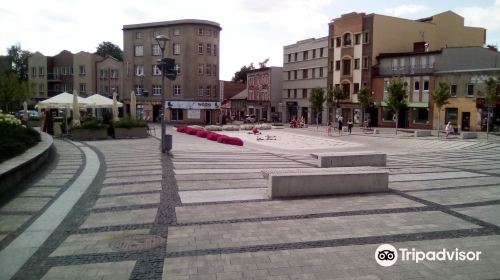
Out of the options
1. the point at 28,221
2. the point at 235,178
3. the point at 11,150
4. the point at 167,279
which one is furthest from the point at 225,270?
the point at 11,150

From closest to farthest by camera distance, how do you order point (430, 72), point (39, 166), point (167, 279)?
point (167, 279) < point (39, 166) < point (430, 72)

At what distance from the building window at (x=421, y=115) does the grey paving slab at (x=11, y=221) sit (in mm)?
47408

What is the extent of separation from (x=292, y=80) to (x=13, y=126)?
60517 mm

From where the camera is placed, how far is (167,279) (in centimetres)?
535

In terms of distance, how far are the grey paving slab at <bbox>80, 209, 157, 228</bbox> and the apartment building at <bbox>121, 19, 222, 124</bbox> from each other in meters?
54.6

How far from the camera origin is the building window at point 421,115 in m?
48.6

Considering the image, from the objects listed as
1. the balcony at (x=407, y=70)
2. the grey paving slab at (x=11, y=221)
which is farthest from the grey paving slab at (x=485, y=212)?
the balcony at (x=407, y=70)

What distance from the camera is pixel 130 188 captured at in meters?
10.9

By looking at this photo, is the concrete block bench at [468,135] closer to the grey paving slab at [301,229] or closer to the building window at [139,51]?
the grey paving slab at [301,229]

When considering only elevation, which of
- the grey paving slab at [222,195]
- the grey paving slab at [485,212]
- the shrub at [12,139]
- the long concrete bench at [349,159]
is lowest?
the grey paving slab at [485,212]

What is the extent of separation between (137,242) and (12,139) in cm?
859

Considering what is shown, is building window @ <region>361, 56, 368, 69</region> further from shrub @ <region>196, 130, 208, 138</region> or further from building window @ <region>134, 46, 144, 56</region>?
building window @ <region>134, 46, 144, 56</region>

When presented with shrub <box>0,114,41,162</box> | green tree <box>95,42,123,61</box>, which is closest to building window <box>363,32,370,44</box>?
shrub <box>0,114,41,162</box>

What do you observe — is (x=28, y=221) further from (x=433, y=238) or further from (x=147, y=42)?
(x=147, y=42)
